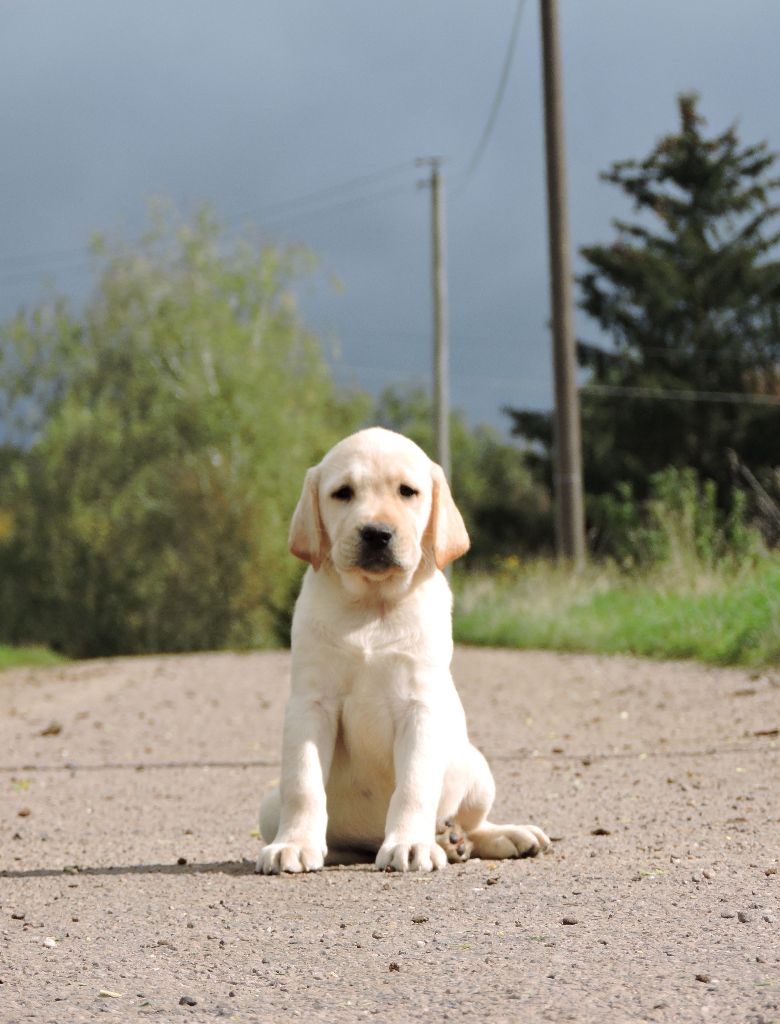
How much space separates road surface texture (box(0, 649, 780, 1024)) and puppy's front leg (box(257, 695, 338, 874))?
8 centimetres

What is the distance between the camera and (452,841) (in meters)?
4.99

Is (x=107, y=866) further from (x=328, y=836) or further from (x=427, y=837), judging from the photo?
(x=427, y=837)

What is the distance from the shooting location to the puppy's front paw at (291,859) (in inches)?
180

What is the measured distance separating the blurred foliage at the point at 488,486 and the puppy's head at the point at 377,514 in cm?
1675

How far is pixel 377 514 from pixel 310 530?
339 millimetres

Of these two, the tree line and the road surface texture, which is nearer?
the road surface texture

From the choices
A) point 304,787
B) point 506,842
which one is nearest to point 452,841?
point 506,842

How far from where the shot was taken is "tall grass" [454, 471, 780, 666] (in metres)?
13.8

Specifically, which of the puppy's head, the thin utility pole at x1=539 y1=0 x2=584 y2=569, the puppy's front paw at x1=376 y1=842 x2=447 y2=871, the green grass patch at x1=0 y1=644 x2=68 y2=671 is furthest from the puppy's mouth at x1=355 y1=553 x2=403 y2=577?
the green grass patch at x1=0 y1=644 x2=68 y2=671

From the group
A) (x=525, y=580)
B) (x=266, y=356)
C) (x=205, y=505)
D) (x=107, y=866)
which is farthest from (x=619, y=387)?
(x=107, y=866)

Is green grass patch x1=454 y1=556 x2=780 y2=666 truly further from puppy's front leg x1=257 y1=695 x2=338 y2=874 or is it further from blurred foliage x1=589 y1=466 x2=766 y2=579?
puppy's front leg x1=257 y1=695 x2=338 y2=874

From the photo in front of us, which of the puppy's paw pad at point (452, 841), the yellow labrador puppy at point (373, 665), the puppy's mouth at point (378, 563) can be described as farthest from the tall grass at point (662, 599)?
the puppy's mouth at point (378, 563)

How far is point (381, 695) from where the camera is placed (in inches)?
183

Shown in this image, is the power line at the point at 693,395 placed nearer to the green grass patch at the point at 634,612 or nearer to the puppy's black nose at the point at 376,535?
the green grass patch at the point at 634,612
